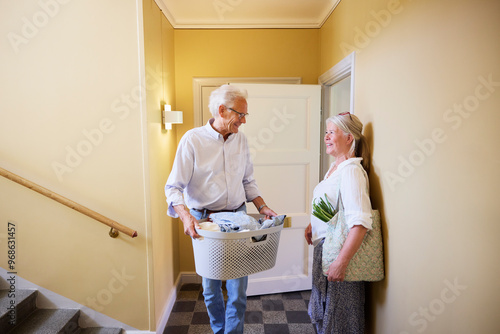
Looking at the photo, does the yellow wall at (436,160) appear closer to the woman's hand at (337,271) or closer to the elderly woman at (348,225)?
the elderly woman at (348,225)

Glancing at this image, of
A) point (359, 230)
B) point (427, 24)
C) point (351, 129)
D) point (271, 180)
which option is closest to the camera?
point (427, 24)

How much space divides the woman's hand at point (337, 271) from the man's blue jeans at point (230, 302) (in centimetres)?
47

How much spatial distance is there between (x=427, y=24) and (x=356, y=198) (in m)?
0.81

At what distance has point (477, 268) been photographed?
3.31 ft

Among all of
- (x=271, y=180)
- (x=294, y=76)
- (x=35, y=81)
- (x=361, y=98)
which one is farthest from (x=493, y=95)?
(x=35, y=81)

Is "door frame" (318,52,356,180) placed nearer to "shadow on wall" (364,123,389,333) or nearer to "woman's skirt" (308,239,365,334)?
"shadow on wall" (364,123,389,333)

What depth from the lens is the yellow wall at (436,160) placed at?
0.97 meters

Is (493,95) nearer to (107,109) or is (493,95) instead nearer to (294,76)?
(107,109)

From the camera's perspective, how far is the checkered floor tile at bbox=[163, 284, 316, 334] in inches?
91.8

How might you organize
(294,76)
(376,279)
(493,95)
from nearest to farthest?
(493,95) → (376,279) → (294,76)

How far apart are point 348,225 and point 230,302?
2.58 ft

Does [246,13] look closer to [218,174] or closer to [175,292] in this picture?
[218,174]

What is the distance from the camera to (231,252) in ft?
4.42

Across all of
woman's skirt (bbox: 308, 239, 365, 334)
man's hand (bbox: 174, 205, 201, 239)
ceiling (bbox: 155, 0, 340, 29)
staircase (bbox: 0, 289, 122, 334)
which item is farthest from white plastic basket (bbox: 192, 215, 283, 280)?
ceiling (bbox: 155, 0, 340, 29)
